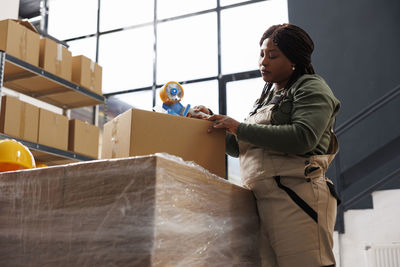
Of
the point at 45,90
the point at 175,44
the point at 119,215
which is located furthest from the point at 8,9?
the point at 119,215

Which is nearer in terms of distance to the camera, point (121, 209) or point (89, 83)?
point (121, 209)

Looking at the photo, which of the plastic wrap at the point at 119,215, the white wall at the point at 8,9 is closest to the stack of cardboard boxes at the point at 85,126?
the plastic wrap at the point at 119,215

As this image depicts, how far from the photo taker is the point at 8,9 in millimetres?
4977

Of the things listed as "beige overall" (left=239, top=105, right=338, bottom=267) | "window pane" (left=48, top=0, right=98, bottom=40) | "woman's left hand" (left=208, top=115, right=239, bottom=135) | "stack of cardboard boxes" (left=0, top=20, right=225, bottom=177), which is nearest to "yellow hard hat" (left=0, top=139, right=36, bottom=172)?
"stack of cardboard boxes" (left=0, top=20, right=225, bottom=177)

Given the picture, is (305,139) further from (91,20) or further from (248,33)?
(91,20)

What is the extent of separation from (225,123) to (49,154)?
311 centimetres

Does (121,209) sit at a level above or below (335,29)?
below

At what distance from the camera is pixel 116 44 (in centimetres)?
663

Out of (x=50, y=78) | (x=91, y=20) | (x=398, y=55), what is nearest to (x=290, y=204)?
(x=50, y=78)

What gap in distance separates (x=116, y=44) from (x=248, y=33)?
6.51ft

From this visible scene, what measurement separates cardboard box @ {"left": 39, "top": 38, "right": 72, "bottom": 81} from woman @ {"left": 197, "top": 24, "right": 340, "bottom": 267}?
307cm

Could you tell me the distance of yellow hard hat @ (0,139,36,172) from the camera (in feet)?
6.10

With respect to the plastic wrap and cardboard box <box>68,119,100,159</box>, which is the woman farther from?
cardboard box <box>68,119,100,159</box>

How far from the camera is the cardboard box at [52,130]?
13.4 ft
